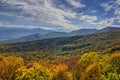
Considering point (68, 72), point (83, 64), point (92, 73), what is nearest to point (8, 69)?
point (68, 72)

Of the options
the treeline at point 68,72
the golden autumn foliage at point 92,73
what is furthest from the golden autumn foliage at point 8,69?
the golden autumn foliage at point 92,73

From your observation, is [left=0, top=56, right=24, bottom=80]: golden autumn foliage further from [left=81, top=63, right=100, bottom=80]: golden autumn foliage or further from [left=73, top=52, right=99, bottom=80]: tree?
[left=81, top=63, right=100, bottom=80]: golden autumn foliage

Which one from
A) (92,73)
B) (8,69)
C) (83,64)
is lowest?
(92,73)

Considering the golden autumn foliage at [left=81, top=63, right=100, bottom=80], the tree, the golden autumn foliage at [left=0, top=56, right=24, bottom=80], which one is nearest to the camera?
the golden autumn foliage at [left=81, top=63, right=100, bottom=80]

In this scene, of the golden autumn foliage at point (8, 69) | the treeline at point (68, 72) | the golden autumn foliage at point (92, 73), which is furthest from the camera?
the golden autumn foliage at point (8, 69)

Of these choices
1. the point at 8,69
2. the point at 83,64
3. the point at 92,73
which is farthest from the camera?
the point at 83,64

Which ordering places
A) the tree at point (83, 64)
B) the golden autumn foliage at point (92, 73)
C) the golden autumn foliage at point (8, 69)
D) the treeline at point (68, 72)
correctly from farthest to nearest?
1. the tree at point (83, 64)
2. the golden autumn foliage at point (8, 69)
3. the golden autumn foliage at point (92, 73)
4. the treeline at point (68, 72)

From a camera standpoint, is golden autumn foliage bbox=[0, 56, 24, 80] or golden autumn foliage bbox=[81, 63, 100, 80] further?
golden autumn foliage bbox=[0, 56, 24, 80]

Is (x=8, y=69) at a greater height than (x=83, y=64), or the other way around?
(x=83, y=64)

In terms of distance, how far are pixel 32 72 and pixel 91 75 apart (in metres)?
28.1

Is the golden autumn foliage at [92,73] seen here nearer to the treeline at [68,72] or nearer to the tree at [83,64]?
the treeline at [68,72]

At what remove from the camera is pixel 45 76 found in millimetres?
92250

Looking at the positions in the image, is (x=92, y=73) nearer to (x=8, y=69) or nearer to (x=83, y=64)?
(x=83, y=64)

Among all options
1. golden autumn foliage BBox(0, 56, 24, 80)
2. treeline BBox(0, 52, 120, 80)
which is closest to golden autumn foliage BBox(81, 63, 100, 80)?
treeline BBox(0, 52, 120, 80)
